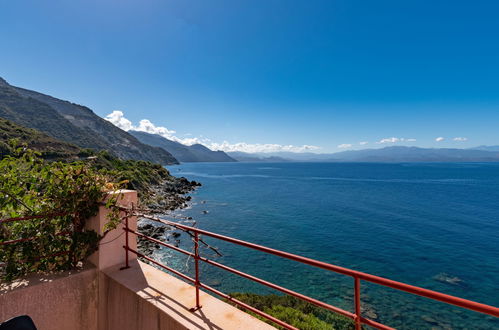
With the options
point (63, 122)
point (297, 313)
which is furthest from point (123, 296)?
point (63, 122)

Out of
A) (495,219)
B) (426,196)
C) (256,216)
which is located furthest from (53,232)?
(426,196)

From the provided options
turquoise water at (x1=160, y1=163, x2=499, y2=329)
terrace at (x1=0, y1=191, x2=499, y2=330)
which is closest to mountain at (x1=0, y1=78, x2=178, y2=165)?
turquoise water at (x1=160, y1=163, x2=499, y2=329)

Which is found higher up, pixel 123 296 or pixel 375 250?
pixel 123 296

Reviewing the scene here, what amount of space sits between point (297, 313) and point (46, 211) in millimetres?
11119

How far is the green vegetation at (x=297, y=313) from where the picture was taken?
10633 mm

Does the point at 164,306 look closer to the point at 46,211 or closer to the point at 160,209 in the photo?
the point at 46,211

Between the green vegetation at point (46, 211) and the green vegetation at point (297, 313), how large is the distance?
8.83 m

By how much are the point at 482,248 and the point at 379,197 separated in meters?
24.2

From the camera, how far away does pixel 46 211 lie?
11.2 feet

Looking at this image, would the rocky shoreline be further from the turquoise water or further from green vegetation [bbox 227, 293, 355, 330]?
green vegetation [bbox 227, 293, 355, 330]

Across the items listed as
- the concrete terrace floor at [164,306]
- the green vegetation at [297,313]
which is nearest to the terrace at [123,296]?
the concrete terrace floor at [164,306]

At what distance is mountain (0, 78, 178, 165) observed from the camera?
84062 mm

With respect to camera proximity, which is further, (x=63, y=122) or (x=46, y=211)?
(x=63, y=122)

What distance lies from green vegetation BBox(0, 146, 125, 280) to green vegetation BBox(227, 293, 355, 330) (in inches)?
348
